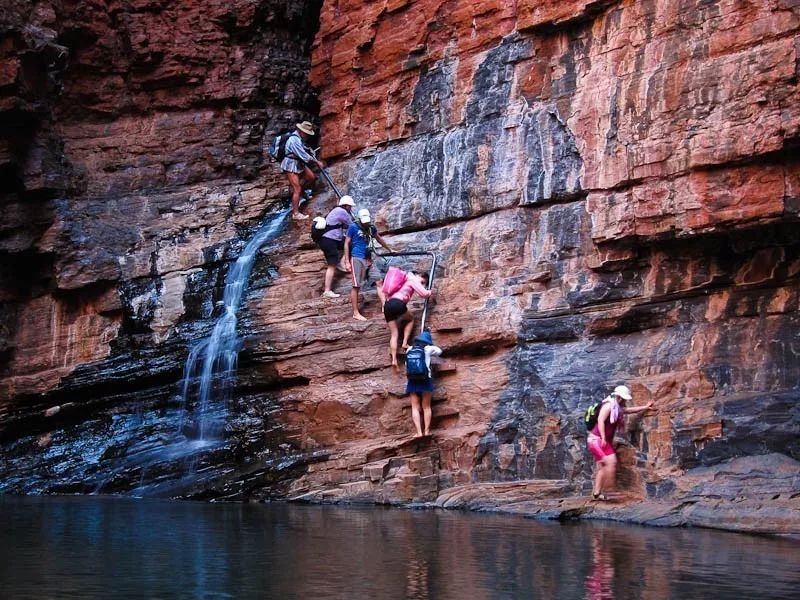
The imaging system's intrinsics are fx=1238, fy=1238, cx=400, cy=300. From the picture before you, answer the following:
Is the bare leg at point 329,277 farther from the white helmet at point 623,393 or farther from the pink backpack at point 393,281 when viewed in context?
the white helmet at point 623,393

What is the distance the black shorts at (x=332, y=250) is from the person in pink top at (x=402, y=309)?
2146 mm

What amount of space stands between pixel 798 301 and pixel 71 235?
14.9 m

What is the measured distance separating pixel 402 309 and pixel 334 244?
290cm

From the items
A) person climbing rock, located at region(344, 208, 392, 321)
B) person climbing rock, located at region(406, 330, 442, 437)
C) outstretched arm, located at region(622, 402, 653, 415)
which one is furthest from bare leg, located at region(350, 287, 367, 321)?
outstretched arm, located at region(622, 402, 653, 415)

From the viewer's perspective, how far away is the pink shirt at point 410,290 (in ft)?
66.3

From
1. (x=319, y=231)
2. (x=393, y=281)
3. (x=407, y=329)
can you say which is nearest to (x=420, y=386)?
(x=407, y=329)

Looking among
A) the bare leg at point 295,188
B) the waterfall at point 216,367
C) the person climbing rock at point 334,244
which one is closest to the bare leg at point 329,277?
the person climbing rock at point 334,244

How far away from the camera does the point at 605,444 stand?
1722 centimetres

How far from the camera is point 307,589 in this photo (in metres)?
10.0

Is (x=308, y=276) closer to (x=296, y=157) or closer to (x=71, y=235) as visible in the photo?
(x=296, y=157)

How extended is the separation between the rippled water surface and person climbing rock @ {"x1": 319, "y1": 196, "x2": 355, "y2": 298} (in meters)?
6.27

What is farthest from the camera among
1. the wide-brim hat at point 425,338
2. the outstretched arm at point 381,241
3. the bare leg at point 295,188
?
the bare leg at point 295,188

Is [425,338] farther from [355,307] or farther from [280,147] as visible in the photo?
[280,147]

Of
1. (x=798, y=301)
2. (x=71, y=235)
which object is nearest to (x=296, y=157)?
(x=71, y=235)
